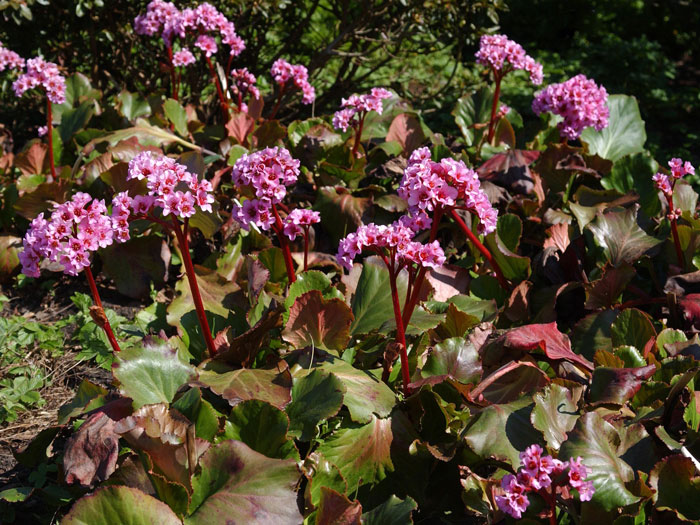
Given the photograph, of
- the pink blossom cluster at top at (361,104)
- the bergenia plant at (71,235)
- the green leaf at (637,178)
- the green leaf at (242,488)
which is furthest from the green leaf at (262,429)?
the green leaf at (637,178)

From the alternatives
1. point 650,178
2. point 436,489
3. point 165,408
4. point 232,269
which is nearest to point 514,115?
point 650,178

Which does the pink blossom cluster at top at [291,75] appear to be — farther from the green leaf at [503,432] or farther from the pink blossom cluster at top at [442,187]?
the green leaf at [503,432]

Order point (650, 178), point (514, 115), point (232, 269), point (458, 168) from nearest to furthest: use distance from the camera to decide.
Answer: point (458, 168) < point (232, 269) < point (650, 178) < point (514, 115)

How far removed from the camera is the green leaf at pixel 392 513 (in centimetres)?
173

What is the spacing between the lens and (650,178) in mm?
3160

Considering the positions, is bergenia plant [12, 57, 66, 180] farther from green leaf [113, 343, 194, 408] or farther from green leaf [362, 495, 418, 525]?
green leaf [362, 495, 418, 525]

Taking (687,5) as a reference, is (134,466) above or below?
below

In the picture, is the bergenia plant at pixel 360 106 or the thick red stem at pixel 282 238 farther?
the bergenia plant at pixel 360 106

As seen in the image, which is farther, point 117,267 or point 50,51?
point 50,51

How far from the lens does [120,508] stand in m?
1.65

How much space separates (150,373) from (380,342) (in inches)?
28.9

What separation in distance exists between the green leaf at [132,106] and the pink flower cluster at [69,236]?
2008 millimetres

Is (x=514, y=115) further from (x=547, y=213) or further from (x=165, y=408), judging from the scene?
(x=165, y=408)

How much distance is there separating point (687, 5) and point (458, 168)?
5.10 m
